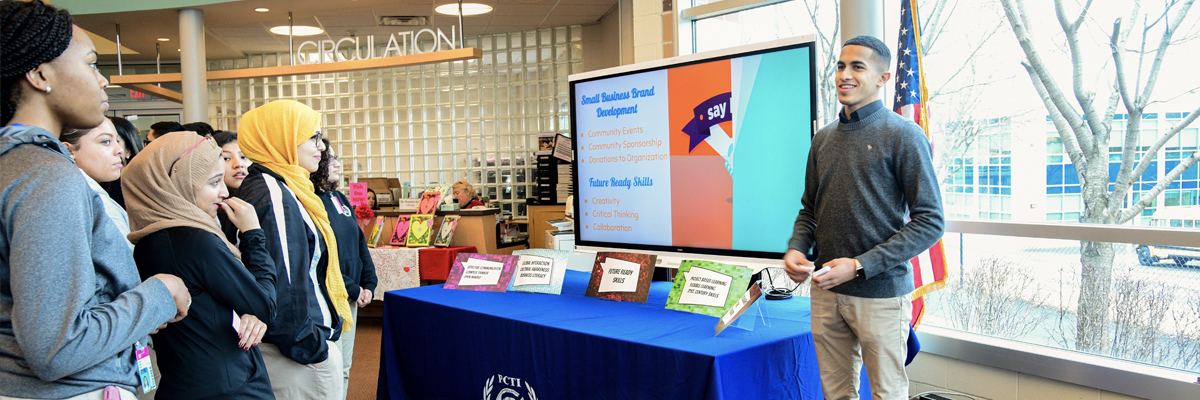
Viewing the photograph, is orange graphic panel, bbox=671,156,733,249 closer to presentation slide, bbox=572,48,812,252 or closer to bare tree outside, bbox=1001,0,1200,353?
presentation slide, bbox=572,48,812,252

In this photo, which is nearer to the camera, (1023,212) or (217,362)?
(217,362)

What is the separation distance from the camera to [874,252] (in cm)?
165

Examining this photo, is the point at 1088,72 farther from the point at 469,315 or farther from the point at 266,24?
the point at 266,24

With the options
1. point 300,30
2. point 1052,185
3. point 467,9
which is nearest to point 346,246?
point 1052,185

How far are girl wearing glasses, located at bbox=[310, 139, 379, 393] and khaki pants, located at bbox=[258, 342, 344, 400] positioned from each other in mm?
485

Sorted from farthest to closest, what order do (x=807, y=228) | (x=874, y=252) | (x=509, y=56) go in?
(x=509, y=56) → (x=807, y=228) → (x=874, y=252)

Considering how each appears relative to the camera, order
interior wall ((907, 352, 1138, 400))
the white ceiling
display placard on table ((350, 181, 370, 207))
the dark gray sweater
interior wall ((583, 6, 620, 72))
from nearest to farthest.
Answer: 1. the dark gray sweater
2. interior wall ((907, 352, 1138, 400))
3. display placard on table ((350, 181, 370, 207))
4. the white ceiling
5. interior wall ((583, 6, 620, 72))

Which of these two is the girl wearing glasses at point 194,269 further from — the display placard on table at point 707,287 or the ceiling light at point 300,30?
the ceiling light at point 300,30

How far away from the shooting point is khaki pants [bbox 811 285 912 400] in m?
1.71

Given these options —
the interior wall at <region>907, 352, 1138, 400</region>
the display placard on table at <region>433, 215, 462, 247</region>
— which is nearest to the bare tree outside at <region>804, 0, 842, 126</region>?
the interior wall at <region>907, 352, 1138, 400</region>

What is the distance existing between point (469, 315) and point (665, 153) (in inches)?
37.8

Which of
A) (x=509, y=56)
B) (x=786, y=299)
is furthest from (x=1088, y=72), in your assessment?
(x=509, y=56)

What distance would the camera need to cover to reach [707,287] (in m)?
2.22

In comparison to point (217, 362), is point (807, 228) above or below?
above
